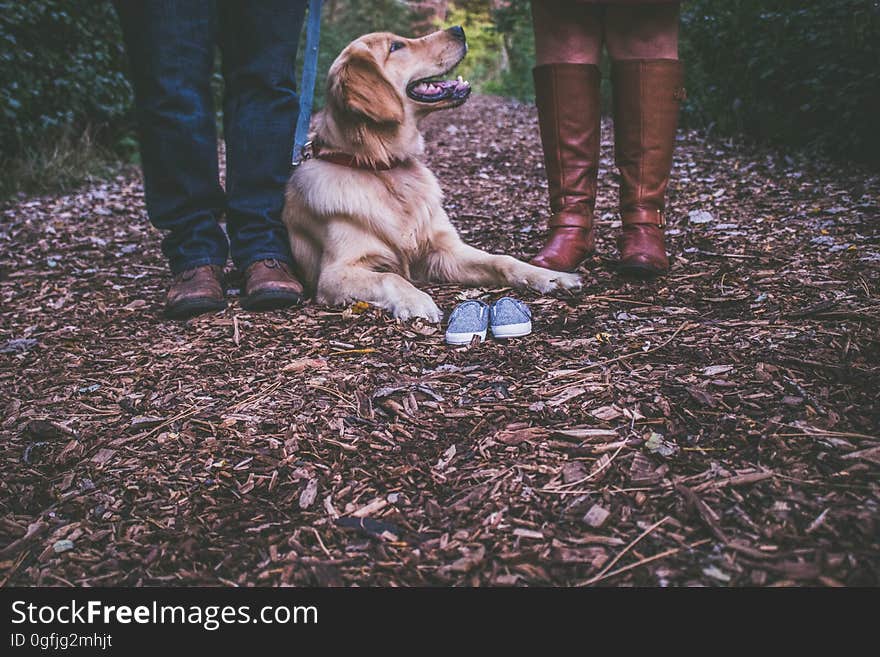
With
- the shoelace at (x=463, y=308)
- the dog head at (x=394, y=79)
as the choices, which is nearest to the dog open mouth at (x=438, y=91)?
the dog head at (x=394, y=79)

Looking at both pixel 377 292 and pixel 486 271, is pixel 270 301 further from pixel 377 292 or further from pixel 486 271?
pixel 486 271

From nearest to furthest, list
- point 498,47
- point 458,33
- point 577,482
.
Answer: point 577,482
point 458,33
point 498,47

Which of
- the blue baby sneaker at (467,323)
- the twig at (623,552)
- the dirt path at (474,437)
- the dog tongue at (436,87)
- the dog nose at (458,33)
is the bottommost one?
the twig at (623,552)

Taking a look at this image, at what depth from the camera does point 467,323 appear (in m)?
2.07

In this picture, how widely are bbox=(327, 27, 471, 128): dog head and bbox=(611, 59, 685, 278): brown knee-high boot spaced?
0.65 metres

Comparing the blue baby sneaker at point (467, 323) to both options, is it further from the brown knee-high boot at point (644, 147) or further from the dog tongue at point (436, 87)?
the dog tongue at point (436, 87)

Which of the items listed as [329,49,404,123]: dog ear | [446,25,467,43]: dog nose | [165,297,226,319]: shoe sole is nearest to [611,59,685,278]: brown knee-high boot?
[446,25,467,43]: dog nose

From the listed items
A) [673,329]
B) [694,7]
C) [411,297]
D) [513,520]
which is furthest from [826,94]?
[513,520]

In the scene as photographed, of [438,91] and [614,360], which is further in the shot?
[438,91]

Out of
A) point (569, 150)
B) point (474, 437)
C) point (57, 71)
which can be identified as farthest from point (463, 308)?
point (57, 71)

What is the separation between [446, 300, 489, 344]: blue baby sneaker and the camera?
6.68 ft

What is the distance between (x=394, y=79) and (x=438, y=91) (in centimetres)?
18

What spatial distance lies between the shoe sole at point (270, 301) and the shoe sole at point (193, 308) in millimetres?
100

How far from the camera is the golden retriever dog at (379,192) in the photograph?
254 centimetres
